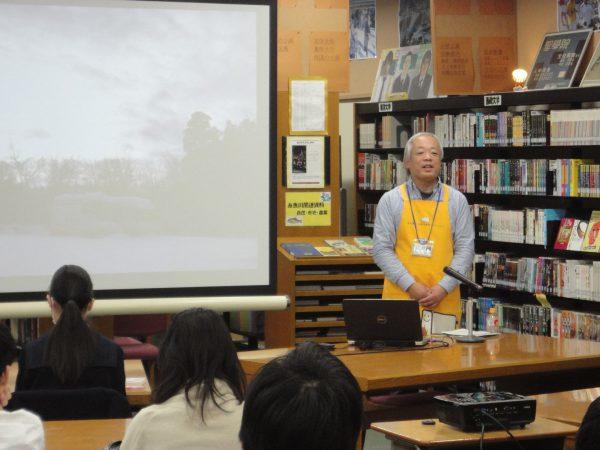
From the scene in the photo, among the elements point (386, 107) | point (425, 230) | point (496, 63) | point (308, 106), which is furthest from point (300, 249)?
point (386, 107)

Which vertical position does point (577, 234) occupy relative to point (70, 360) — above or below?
above

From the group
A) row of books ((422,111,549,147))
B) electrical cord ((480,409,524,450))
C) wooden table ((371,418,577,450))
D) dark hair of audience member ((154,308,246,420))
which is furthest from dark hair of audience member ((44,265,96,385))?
row of books ((422,111,549,147))

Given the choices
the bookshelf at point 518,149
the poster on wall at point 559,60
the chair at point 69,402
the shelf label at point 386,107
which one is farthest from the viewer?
the shelf label at point 386,107

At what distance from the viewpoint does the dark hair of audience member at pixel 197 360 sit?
8.21 ft

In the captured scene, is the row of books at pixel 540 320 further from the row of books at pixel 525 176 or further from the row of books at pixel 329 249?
the row of books at pixel 329 249

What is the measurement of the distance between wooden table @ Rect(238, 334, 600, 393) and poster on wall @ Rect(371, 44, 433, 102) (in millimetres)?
4372

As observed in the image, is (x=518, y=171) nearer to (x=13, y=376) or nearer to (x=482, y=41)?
(x=482, y=41)

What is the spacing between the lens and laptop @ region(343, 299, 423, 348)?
13.8 feet

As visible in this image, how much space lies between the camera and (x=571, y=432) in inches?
110

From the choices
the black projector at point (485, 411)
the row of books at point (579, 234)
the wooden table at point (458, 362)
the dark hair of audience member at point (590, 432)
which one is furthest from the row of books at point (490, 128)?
the dark hair of audience member at point (590, 432)

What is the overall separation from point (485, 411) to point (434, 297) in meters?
2.16

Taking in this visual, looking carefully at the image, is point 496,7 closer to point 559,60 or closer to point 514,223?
point 559,60

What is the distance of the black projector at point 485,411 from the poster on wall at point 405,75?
591 cm

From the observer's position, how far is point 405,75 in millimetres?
8867
